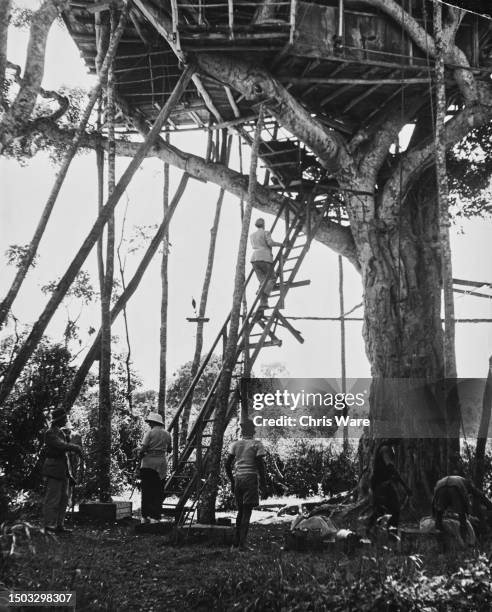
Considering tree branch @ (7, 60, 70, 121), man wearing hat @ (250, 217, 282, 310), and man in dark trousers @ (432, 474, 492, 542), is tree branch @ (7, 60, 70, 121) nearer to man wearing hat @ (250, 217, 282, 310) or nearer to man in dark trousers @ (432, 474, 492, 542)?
man wearing hat @ (250, 217, 282, 310)

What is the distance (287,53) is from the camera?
10109mm

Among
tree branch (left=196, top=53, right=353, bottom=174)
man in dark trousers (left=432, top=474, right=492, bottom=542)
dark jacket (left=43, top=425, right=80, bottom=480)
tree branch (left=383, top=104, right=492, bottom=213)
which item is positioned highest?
tree branch (left=196, top=53, right=353, bottom=174)

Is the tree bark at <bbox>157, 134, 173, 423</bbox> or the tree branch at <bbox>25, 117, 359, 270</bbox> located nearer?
the tree branch at <bbox>25, 117, 359, 270</bbox>

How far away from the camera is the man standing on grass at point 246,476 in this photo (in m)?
6.88

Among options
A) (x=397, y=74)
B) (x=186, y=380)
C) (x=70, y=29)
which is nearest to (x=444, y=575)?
(x=397, y=74)

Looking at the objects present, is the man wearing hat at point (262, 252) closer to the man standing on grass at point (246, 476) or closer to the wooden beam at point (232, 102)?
the wooden beam at point (232, 102)

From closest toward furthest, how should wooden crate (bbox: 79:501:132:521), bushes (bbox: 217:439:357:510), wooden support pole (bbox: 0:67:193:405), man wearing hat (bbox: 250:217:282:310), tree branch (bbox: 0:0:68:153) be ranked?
wooden support pole (bbox: 0:67:193:405), tree branch (bbox: 0:0:68:153), wooden crate (bbox: 79:501:132:521), man wearing hat (bbox: 250:217:282:310), bushes (bbox: 217:439:357:510)

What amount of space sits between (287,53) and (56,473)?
24.4 feet

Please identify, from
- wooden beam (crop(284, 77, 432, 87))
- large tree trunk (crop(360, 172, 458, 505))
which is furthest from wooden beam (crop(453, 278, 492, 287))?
wooden beam (crop(284, 77, 432, 87))

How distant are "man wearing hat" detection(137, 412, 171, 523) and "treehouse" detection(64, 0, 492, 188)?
19.3 feet

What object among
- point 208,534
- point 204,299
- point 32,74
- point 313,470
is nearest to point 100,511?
point 208,534

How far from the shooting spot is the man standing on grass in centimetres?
688

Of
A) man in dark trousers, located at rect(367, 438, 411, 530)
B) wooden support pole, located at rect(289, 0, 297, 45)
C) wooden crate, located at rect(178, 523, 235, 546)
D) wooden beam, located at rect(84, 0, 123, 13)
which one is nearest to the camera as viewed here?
wooden crate, located at rect(178, 523, 235, 546)

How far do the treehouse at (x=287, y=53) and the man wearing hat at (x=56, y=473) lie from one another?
6.33 m
